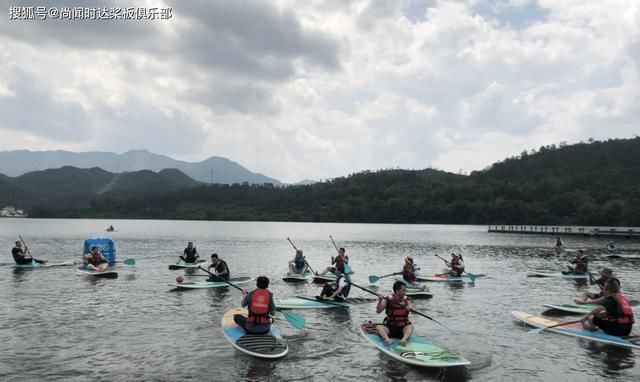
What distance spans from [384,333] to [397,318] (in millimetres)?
651

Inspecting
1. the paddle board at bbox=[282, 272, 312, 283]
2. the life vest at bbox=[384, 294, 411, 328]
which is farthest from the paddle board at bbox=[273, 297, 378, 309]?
the paddle board at bbox=[282, 272, 312, 283]

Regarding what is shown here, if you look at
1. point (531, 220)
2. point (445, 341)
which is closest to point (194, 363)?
point (445, 341)

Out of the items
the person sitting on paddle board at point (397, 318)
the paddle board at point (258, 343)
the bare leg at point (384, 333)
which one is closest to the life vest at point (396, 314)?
the person sitting on paddle board at point (397, 318)

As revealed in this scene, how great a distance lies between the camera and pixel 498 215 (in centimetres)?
17338

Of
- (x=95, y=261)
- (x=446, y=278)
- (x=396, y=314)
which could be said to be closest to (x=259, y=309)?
(x=396, y=314)

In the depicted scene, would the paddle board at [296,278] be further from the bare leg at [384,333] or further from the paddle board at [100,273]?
the bare leg at [384,333]

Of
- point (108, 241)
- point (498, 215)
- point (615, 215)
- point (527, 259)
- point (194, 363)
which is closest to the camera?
point (194, 363)

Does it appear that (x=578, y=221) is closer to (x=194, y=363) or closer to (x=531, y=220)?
(x=531, y=220)

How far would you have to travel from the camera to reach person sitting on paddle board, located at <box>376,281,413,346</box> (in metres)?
15.4

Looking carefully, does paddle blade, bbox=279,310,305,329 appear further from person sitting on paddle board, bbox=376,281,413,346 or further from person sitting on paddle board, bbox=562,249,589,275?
person sitting on paddle board, bbox=562,249,589,275

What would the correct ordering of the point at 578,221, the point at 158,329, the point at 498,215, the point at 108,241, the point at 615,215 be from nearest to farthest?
1. the point at 158,329
2. the point at 108,241
3. the point at 615,215
4. the point at 578,221
5. the point at 498,215

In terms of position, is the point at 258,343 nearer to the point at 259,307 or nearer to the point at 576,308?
the point at 259,307

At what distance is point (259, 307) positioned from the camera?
15.8m

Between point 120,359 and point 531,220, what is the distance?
16680 cm
